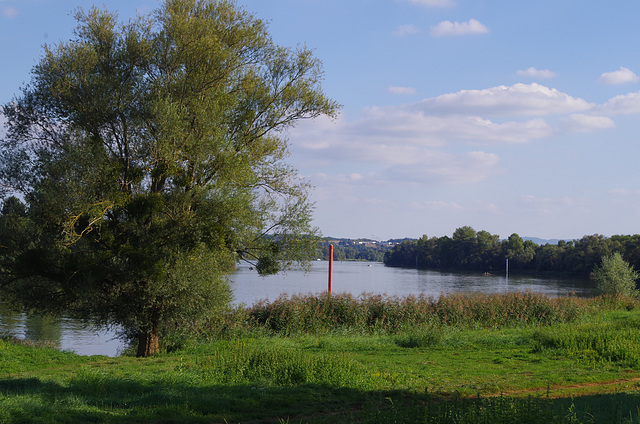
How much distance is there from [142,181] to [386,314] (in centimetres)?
1039

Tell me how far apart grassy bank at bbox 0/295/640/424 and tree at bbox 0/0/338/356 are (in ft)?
6.10

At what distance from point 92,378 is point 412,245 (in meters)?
141

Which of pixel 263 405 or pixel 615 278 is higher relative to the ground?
pixel 615 278

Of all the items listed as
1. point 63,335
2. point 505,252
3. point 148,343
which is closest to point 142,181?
point 148,343

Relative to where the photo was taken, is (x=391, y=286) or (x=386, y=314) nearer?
(x=386, y=314)

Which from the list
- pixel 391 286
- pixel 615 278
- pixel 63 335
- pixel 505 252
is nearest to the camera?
pixel 63 335

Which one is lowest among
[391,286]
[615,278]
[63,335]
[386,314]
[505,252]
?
[391,286]

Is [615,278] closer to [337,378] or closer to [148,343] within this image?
[148,343]

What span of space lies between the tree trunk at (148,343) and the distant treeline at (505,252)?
253 feet

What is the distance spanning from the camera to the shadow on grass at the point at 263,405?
19.4 feet

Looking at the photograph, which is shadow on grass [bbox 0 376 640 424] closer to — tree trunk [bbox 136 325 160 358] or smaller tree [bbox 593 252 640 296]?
tree trunk [bbox 136 325 160 358]

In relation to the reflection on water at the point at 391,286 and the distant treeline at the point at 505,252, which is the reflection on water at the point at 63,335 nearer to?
the reflection on water at the point at 391,286

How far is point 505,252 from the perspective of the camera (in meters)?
112

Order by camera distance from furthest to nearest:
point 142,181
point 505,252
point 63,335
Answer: point 505,252, point 63,335, point 142,181
